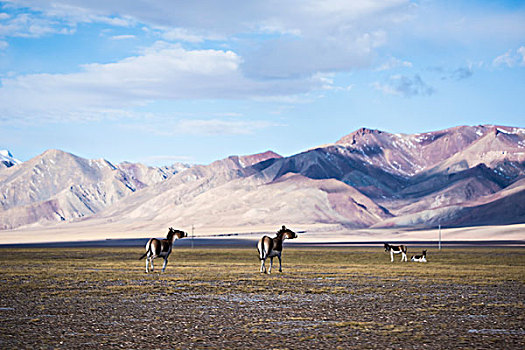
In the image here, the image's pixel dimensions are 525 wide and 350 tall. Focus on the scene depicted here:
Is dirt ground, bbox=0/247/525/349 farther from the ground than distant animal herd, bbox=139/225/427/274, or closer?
closer

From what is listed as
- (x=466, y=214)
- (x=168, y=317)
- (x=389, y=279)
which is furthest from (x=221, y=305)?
(x=466, y=214)

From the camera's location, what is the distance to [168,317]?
1723 centimetres

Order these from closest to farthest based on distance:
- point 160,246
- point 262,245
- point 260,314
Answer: point 260,314, point 262,245, point 160,246

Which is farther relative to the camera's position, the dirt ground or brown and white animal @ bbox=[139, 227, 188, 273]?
→ brown and white animal @ bbox=[139, 227, 188, 273]

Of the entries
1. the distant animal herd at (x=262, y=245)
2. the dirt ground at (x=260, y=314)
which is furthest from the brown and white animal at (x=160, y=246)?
the dirt ground at (x=260, y=314)

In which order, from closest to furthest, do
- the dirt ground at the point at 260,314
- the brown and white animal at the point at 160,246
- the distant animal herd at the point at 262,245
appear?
the dirt ground at the point at 260,314 → the distant animal herd at the point at 262,245 → the brown and white animal at the point at 160,246

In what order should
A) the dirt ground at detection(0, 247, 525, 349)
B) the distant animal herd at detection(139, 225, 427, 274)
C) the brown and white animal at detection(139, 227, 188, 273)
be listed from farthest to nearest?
the brown and white animal at detection(139, 227, 188, 273) → the distant animal herd at detection(139, 225, 427, 274) → the dirt ground at detection(0, 247, 525, 349)

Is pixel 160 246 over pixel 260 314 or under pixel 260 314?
over

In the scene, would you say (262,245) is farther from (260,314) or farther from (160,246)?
(260,314)

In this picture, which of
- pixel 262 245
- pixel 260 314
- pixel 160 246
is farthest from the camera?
pixel 160 246

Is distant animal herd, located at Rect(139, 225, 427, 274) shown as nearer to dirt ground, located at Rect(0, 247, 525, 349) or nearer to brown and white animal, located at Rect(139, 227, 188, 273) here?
brown and white animal, located at Rect(139, 227, 188, 273)

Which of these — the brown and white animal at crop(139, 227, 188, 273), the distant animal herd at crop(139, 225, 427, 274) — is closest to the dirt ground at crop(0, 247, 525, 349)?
the distant animal herd at crop(139, 225, 427, 274)

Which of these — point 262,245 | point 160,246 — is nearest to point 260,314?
point 262,245

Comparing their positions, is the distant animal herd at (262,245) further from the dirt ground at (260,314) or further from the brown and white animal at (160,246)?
the dirt ground at (260,314)
